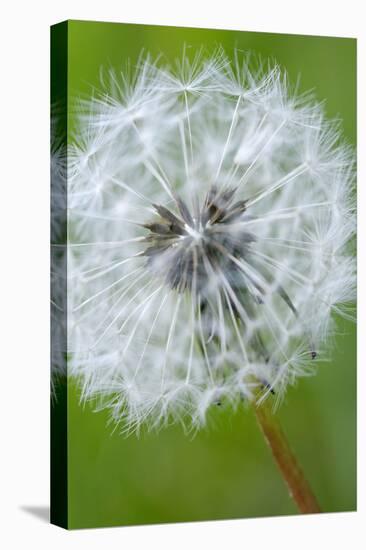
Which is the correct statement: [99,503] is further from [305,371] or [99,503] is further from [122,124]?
[122,124]

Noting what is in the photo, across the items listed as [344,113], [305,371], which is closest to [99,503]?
[305,371]

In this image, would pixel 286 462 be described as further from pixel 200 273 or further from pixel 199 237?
pixel 199 237

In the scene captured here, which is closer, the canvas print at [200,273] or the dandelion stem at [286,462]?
the canvas print at [200,273]

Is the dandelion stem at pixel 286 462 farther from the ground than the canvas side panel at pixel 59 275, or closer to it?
closer to it

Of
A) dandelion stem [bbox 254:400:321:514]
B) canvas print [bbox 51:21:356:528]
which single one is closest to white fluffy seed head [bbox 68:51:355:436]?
canvas print [bbox 51:21:356:528]

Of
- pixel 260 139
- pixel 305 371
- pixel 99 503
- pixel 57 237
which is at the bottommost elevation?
pixel 99 503

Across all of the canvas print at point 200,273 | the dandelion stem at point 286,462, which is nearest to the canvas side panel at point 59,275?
the canvas print at point 200,273

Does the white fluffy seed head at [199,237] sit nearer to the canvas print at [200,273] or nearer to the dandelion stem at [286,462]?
the canvas print at [200,273]
